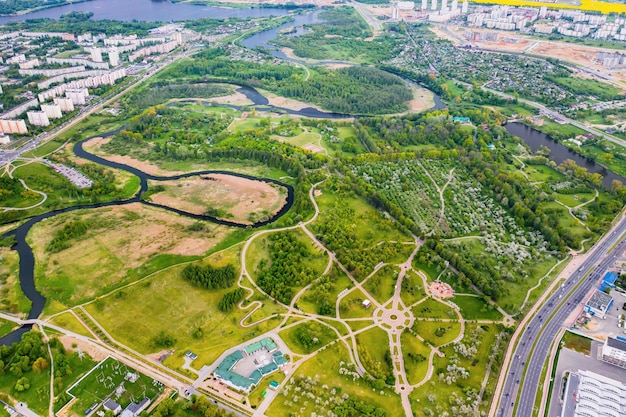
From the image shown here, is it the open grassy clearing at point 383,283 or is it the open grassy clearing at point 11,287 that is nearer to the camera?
the open grassy clearing at point 11,287

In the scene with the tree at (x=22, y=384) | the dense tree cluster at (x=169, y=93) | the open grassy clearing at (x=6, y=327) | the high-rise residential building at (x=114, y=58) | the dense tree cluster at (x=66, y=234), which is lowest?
the tree at (x=22, y=384)

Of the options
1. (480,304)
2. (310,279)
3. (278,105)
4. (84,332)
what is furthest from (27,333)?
(278,105)

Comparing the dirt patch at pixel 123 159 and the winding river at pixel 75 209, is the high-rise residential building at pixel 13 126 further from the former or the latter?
the dirt patch at pixel 123 159

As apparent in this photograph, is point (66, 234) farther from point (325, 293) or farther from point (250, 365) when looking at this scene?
point (325, 293)

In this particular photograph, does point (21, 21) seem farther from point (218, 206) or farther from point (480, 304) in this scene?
point (480, 304)

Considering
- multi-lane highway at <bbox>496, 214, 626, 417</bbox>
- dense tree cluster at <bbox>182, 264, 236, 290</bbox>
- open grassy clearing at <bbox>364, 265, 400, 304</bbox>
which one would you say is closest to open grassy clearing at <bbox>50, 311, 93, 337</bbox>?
dense tree cluster at <bbox>182, 264, 236, 290</bbox>

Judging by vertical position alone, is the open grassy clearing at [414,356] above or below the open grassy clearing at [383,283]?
below

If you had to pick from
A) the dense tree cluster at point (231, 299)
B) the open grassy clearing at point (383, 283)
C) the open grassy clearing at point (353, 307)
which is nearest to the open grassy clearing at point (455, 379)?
the open grassy clearing at point (353, 307)
